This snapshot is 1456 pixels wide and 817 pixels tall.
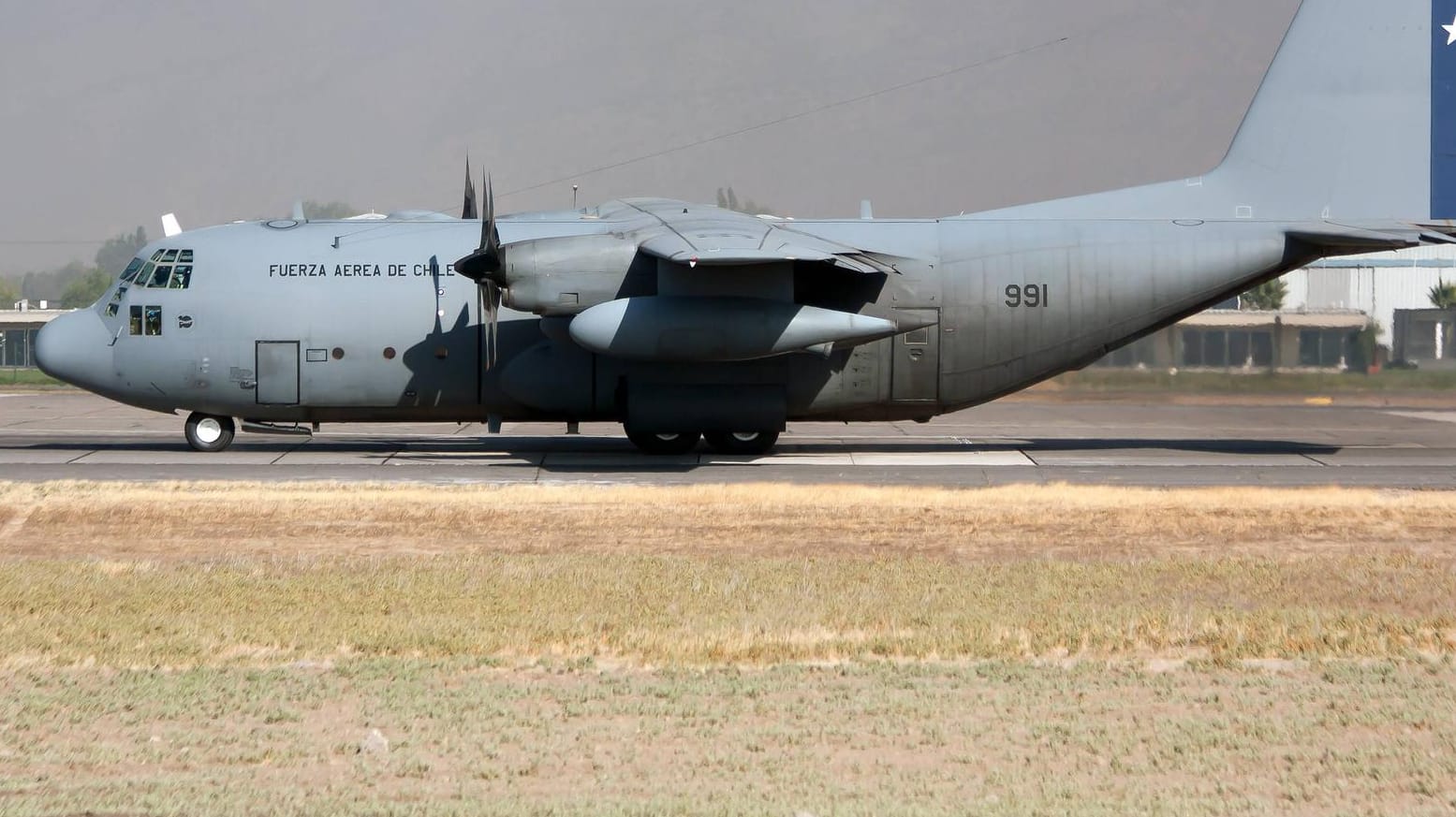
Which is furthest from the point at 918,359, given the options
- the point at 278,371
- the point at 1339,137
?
the point at 278,371

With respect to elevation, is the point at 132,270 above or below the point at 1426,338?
above

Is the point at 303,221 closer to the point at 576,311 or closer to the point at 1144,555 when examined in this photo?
the point at 576,311

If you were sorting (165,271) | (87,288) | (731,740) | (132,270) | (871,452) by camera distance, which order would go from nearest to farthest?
(731,740) → (165,271) → (132,270) → (871,452) → (87,288)

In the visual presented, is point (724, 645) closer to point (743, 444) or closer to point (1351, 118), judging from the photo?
point (743, 444)

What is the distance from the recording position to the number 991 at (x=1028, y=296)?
25.6 m

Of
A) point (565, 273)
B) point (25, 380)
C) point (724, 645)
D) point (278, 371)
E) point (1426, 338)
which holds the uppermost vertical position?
point (565, 273)

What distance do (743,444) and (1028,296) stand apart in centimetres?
598

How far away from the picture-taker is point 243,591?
1314cm

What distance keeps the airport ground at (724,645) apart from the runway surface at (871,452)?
663mm

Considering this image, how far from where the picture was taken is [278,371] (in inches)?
1008

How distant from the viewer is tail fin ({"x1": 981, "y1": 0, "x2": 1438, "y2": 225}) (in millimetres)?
26531

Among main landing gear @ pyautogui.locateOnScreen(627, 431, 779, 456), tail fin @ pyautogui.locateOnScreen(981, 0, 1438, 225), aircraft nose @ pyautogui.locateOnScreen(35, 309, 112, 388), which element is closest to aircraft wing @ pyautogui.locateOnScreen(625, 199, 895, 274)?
main landing gear @ pyautogui.locateOnScreen(627, 431, 779, 456)

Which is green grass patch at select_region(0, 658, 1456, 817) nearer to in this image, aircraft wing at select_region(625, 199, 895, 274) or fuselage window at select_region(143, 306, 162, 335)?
aircraft wing at select_region(625, 199, 895, 274)

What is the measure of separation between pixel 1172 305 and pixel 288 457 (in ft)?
54.3
